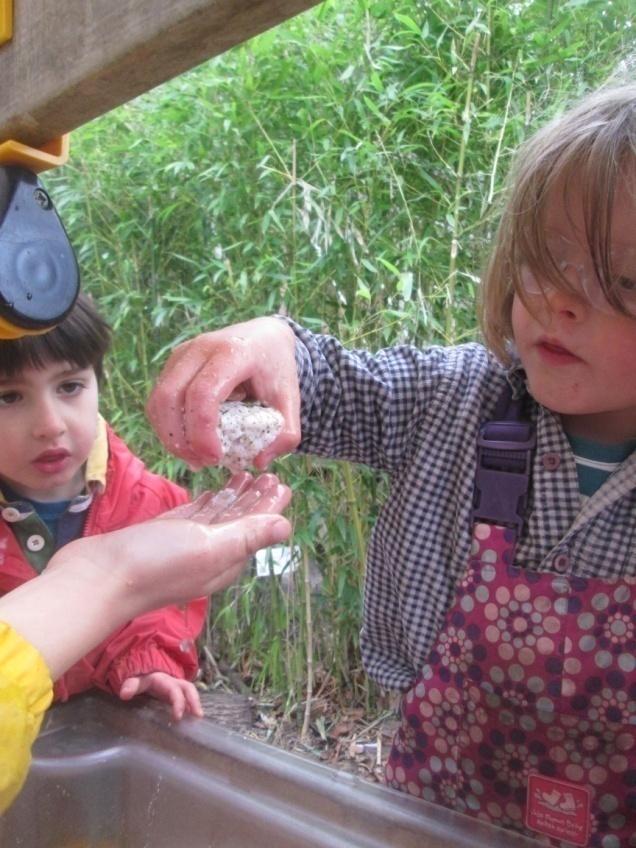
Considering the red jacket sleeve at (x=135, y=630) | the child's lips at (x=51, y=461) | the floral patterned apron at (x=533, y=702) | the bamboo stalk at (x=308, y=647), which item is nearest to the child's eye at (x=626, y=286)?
the floral patterned apron at (x=533, y=702)

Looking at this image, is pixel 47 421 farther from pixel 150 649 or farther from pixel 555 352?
pixel 555 352

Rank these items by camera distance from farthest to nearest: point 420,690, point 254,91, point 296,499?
1. point 296,499
2. point 254,91
3. point 420,690

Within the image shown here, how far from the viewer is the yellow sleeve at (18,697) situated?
67 centimetres

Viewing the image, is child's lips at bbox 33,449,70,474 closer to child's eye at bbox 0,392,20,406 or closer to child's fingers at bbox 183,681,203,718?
child's eye at bbox 0,392,20,406

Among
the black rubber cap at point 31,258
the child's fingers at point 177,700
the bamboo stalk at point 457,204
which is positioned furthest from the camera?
the bamboo stalk at point 457,204

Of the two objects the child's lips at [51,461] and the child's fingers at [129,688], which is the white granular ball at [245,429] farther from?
the child's lips at [51,461]

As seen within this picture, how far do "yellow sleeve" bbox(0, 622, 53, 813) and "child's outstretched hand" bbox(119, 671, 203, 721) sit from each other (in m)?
0.34

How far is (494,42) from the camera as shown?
1.71m

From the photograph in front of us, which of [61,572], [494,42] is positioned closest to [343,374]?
[61,572]

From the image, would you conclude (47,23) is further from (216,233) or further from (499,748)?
(216,233)

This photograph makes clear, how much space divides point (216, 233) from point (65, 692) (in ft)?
4.60

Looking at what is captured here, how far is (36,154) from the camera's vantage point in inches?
27.4

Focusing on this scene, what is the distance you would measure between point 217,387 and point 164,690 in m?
0.46

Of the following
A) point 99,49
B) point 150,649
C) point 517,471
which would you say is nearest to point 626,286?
point 517,471
